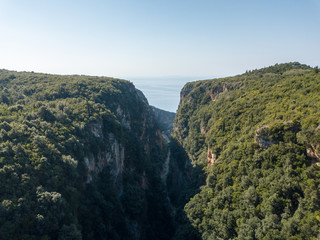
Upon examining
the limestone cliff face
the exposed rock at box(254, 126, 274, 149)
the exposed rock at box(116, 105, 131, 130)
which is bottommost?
the limestone cliff face

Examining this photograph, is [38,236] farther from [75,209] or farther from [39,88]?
[39,88]

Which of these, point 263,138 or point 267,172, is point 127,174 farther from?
point 263,138

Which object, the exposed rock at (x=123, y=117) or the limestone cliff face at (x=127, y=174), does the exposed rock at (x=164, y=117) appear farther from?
the limestone cliff face at (x=127, y=174)

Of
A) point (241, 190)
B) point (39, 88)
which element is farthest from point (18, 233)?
point (39, 88)

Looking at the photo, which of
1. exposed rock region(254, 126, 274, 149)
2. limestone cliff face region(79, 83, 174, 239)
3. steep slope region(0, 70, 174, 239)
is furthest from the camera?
limestone cliff face region(79, 83, 174, 239)

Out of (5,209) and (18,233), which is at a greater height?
(5,209)

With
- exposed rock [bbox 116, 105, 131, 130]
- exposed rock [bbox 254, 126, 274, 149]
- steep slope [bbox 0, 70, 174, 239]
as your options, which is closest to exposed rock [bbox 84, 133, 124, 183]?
steep slope [bbox 0, 70, 174, 239]

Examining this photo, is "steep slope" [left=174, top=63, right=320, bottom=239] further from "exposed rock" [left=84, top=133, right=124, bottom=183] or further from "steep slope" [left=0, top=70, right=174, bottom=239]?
"exposed rock" [left=84, top=133, right=124, bottom=183]
